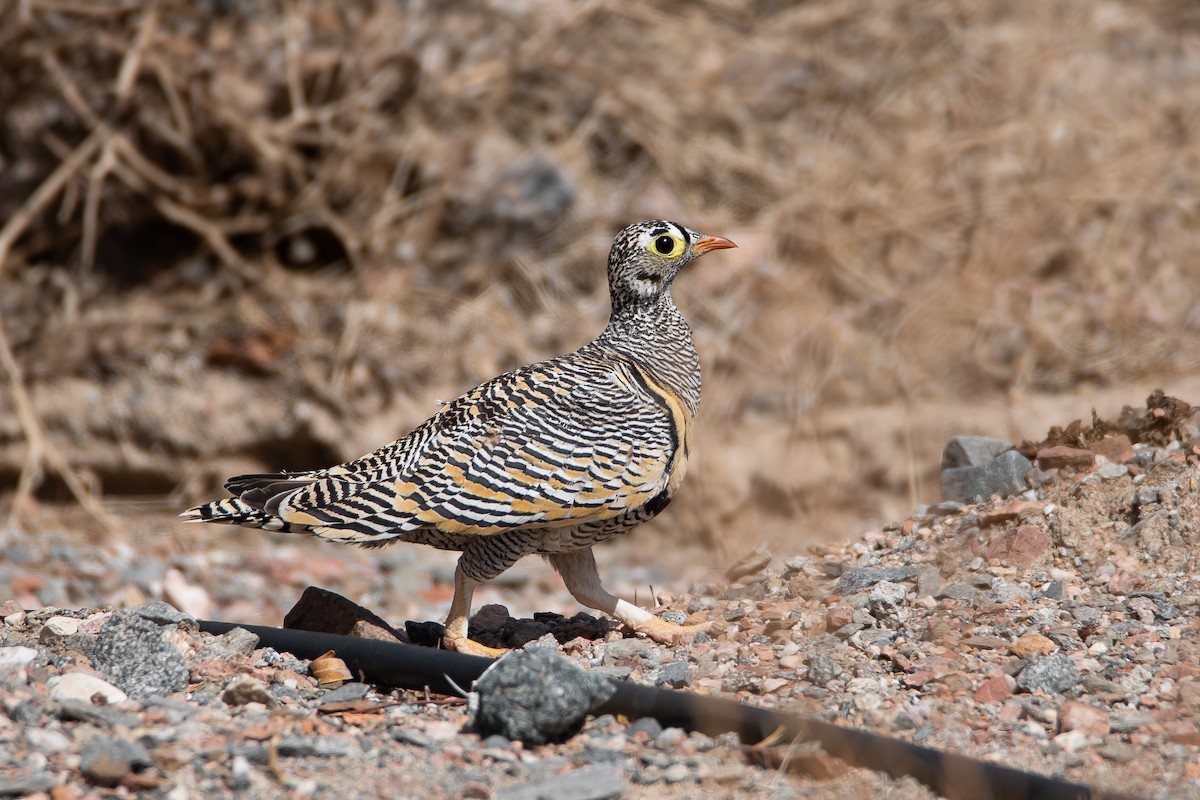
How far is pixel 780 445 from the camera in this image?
363 inches

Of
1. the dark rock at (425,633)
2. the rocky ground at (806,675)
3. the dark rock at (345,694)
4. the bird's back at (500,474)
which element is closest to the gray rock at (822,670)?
the rocky ground at (806,675)

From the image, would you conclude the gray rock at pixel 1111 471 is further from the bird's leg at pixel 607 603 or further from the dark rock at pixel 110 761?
the dark rock at pixel 110 761

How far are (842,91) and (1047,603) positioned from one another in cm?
739

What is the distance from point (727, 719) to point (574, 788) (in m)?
0.51

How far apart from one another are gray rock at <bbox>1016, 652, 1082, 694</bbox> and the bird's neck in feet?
5.40

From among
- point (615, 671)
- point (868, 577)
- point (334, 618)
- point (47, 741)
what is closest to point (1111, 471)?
point (868, 577)

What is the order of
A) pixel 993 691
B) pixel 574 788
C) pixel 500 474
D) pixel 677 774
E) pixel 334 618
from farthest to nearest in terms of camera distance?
1. pixel 334 618
2. pixel 500 474
3. pixel 993 691
4. pixel 677 774
5. pixel 574 788

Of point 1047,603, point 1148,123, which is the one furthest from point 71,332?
point 1148,123

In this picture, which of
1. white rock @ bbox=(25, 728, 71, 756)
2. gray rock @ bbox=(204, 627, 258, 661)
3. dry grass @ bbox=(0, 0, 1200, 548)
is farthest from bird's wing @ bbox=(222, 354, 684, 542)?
dry grass @ bbox=(0, 0, 1200, 548)

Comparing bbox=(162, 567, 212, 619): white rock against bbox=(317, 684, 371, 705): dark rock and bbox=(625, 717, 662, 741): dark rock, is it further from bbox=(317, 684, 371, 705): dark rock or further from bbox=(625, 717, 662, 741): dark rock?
bbox=(625, 717, 662, 741): dark rock

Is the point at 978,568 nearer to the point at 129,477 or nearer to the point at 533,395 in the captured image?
the point at 533,395

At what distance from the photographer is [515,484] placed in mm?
4254

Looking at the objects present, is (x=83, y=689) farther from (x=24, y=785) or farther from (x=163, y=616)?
(x=24, y=785)

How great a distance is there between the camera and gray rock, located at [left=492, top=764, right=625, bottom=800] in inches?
118
